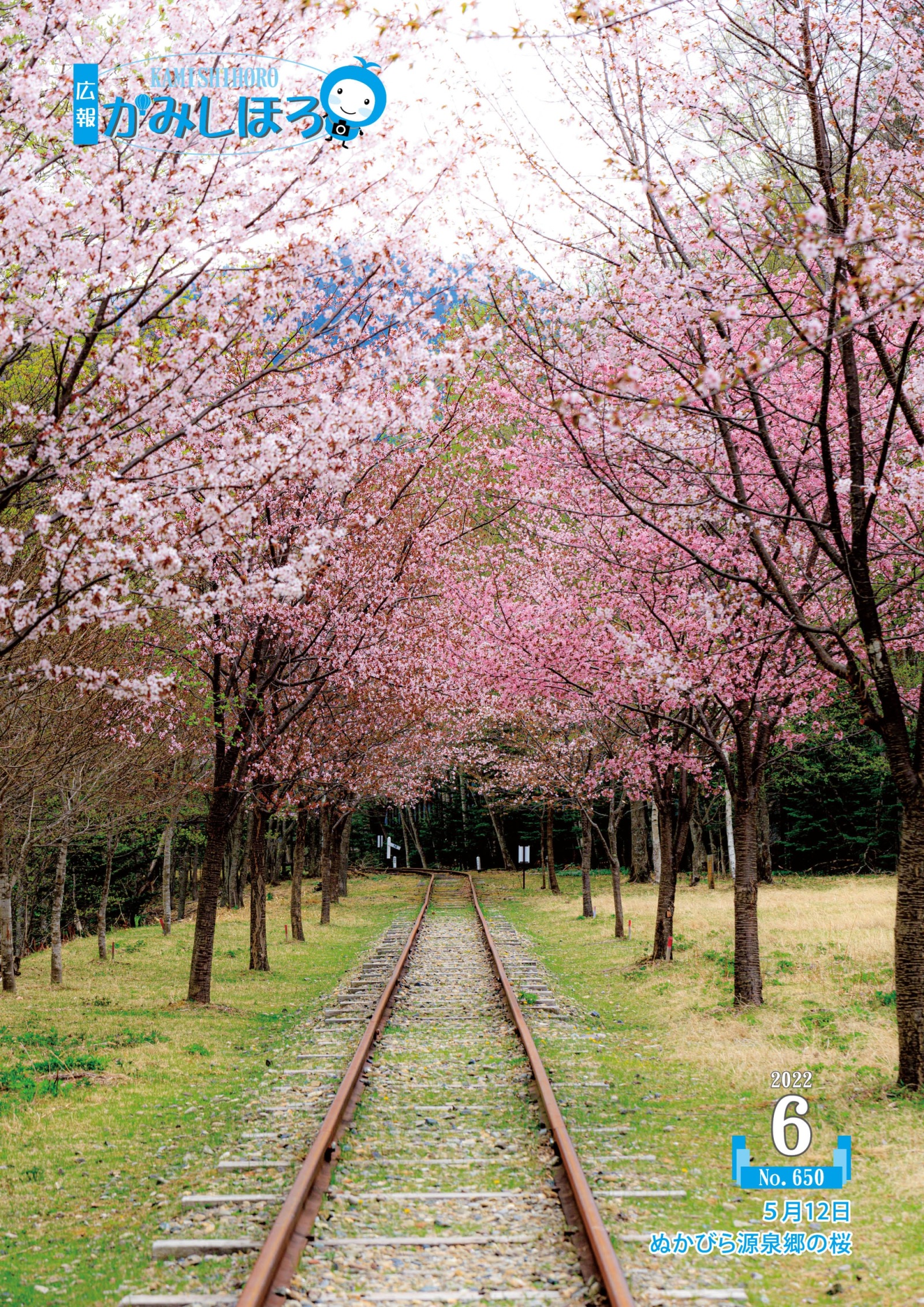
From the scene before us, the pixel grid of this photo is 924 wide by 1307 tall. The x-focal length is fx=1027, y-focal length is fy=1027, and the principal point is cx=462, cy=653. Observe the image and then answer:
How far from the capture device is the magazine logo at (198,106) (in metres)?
7.51

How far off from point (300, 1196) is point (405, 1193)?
2.68ft

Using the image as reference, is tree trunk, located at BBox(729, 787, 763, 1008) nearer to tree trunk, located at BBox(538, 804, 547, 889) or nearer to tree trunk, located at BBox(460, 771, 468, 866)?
tree trunk, located at BBox(538, 804, 547, 889)

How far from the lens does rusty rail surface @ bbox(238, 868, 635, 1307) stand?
496cm

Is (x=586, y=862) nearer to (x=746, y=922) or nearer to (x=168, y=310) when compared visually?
(x=746, y=922)

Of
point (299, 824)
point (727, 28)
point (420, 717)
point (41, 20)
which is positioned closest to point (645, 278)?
point (727, 28)

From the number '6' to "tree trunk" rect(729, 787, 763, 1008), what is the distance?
5446 mm

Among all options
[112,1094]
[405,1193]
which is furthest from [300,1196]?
[112,1094]

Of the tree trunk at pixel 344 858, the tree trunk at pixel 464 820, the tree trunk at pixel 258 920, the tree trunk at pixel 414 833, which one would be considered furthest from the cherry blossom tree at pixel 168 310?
the tree trunk at pixel 414 833

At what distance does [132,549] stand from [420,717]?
2113cm

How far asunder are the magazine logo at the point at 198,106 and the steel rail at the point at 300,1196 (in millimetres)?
7187

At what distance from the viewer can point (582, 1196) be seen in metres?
6.10

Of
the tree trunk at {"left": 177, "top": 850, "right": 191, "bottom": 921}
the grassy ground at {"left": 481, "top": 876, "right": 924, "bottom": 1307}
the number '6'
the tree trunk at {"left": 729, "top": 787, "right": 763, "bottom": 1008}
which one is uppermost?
the tree trunk at {"left": 729, "top": 787, "right": 763, "bottom": 1008}

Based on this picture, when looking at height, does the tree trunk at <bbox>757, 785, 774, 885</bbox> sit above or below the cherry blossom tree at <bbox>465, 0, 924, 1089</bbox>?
below

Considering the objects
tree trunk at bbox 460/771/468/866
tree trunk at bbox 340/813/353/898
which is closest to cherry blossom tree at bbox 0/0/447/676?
tree trunk at bbox 340/813/353/898
